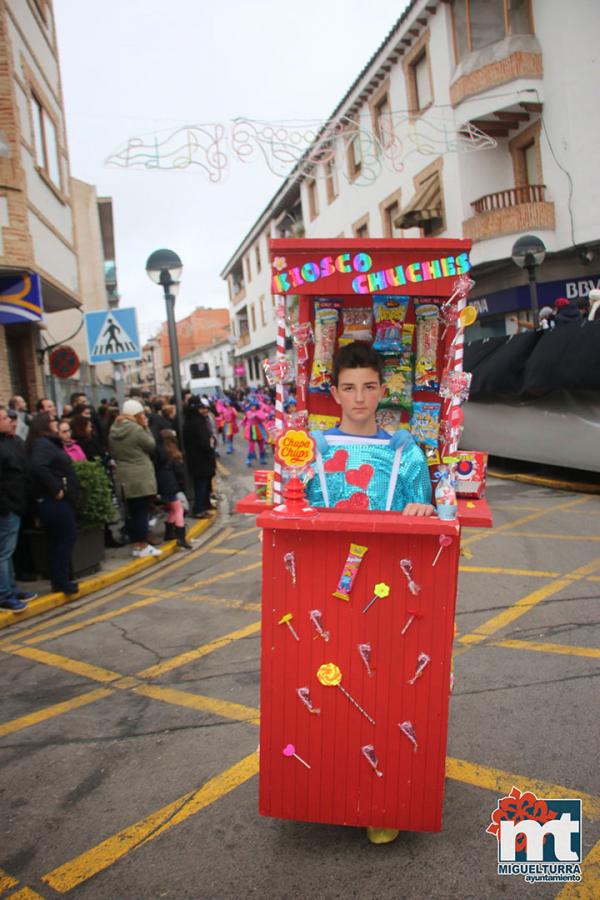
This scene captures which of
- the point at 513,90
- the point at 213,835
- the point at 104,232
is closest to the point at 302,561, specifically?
the point at 213,835

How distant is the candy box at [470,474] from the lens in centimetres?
298

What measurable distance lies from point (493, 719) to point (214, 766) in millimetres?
1519

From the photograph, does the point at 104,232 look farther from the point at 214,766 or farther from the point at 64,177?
the point at 214,766

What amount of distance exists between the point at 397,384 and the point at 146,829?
2.41m

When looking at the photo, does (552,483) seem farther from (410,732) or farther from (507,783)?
(410,732)

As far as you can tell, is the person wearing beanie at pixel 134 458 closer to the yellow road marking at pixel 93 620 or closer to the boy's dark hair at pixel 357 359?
the yellow road marking at pixel 93 620

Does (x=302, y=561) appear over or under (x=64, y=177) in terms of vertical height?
under

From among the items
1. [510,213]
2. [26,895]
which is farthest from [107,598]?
[510,213]

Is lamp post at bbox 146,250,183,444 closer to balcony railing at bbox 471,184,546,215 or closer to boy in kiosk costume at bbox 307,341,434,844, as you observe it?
boy in kiosk costume at bbox 307,341,434,844

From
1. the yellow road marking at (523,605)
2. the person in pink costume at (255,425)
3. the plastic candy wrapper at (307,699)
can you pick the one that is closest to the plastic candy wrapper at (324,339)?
the plastic candy wrapper at (307,699)

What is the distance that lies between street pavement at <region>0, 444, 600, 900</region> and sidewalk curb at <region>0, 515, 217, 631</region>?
179 millimetres

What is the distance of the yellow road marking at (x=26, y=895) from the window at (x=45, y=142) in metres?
12.2

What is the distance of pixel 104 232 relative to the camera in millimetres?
36875

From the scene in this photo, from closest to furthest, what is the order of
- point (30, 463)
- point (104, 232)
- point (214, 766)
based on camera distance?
point (214, 766) → point (30, 463) → point (104, 232)
